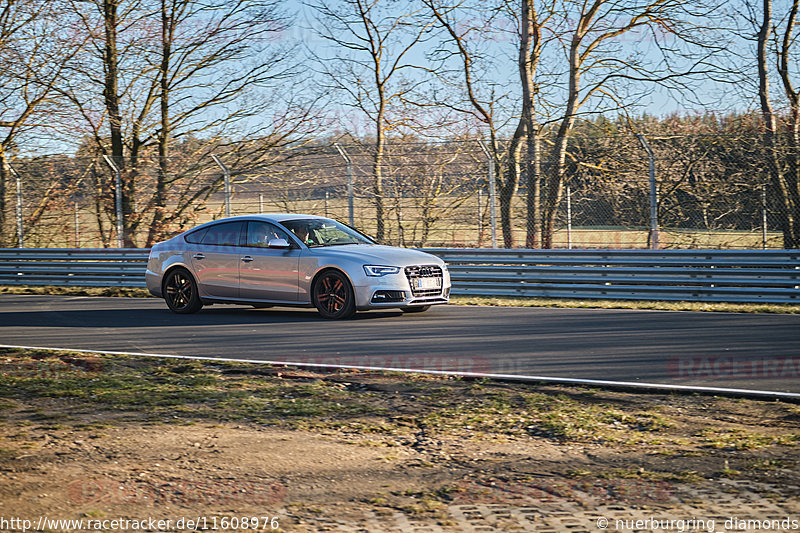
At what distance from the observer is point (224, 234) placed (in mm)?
13758

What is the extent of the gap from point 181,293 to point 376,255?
11.7 feet

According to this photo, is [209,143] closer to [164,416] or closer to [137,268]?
[137,268]

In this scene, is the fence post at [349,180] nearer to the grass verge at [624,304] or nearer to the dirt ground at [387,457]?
the grass verge at [624,304]

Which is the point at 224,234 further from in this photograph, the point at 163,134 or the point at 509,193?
the point at 163,134

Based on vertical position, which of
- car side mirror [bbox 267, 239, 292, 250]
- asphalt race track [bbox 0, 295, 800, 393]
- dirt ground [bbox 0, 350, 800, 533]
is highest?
car side mirror [bbox 267, 239, 292, 250]

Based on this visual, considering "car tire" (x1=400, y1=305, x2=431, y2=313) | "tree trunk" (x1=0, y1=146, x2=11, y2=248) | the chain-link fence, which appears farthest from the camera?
"tree trunk" (x1=0, y1=146, x2=11, y2=248)

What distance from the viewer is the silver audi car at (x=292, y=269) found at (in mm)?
12289

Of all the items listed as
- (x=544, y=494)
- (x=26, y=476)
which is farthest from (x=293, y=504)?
(x=26, y=476)

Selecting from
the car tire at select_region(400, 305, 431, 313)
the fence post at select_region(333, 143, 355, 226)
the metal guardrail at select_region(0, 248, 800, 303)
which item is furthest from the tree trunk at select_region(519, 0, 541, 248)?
the car tire at select_region(400, 305, 431, 313)

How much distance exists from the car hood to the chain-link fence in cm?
518

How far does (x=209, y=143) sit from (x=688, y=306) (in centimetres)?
1505

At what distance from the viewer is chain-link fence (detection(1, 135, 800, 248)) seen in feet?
55.2

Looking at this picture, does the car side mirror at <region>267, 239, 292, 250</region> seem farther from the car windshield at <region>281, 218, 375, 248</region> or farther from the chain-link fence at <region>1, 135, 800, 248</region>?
the chain-link fence at <region>1, 135, 800, 248</region>

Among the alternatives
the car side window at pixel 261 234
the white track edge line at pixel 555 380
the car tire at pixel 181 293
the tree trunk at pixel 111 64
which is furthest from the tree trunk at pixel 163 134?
the white track edge line at pixel 555 380
